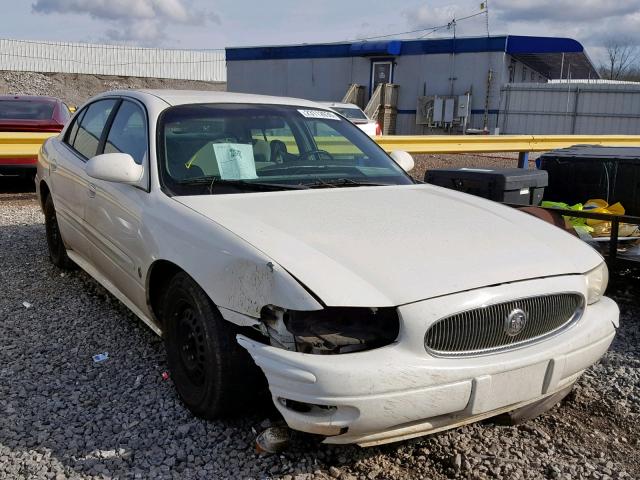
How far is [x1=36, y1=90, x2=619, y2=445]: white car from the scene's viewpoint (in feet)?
7.77

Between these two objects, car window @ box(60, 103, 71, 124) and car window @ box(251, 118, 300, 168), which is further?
car window @ box(60, 103, 71, 124)

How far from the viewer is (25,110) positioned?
9.91m

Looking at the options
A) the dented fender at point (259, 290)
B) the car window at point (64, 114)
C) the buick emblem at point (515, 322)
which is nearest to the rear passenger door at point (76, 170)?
the dented fender at point (259, 290)

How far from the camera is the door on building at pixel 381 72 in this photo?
2788cm

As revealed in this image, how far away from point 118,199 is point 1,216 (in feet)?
15.9

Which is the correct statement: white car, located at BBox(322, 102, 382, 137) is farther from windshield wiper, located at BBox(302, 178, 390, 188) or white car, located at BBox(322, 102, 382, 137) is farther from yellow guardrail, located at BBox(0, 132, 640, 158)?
windshield wiper, located at BBox(302, 178, 390, 188)

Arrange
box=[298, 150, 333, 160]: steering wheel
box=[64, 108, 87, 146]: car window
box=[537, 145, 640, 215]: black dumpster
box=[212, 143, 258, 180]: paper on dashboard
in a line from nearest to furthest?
box=[212, 143, 258, 180]: paper on dashboard
box=[298, 150, 333, 160]: steering wheel
box=[64, 108, 87, 146]: car window
box=[537, 145, 640, 215]: black dumpster

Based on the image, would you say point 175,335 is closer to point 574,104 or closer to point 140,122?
point 140,122

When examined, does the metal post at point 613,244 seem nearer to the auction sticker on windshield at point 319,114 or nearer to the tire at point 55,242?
the auction sticker on windshield at point 319,114

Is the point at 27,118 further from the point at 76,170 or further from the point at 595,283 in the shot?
the point at 595,283

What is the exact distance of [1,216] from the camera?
303 inches

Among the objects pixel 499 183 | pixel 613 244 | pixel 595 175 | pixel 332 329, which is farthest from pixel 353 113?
pixel 332 329

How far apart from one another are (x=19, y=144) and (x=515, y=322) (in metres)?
7.69

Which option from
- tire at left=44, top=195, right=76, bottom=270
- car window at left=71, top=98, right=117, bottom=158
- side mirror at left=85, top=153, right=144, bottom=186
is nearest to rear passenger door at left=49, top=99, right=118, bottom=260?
car window at left=71, top=98, right=117, bottom=158
